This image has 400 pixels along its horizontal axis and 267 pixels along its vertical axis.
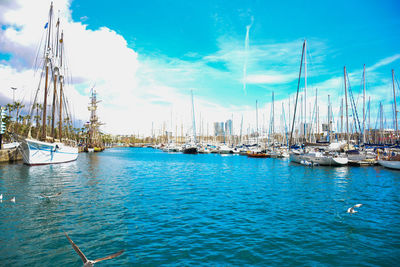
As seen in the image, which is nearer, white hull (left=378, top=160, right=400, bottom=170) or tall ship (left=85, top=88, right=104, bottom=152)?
white hull (left=378, top=160, right=400, bottom=170)

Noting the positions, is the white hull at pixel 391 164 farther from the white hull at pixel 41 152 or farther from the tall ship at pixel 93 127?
the tall ship at pixel 93 127

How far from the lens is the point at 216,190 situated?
2253cm

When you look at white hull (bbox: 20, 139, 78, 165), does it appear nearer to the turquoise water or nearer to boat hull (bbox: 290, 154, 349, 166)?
the turquoise water

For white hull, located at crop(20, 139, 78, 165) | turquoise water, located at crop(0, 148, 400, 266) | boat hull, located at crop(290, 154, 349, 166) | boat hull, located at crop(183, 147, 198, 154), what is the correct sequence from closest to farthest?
1. turquoise water, located at crop(0, 148, 400, 266)
2. white hull, located at crop(20, 139, 78, 165)
3. boat hull, located at crop(290, 154, 349, 166)
4. boat hull, located at crop(183, 147, 198, 154)

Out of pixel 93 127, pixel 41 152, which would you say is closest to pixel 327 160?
pixel 41 152

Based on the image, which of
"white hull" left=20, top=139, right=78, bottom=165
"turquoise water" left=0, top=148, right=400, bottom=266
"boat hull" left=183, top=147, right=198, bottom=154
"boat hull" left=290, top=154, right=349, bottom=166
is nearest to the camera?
"turquoise water" left=0, top=148, right=400, bottom=266

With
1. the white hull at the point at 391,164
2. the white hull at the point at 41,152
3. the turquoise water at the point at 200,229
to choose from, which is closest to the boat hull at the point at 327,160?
the white hull at the point at 391,164

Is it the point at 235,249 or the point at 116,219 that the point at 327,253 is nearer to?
the point at 235,249

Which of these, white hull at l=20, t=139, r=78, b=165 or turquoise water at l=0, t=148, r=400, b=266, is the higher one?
white hull at l=20, t=139, r=78, b=165

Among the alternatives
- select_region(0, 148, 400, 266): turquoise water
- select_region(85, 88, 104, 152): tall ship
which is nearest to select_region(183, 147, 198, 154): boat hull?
select_region(85, 88, 104, 152): tall ship

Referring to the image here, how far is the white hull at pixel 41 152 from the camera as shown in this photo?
37.8 m

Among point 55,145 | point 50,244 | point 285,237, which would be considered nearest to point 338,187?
point 285,237

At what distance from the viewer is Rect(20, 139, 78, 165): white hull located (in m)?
37.8

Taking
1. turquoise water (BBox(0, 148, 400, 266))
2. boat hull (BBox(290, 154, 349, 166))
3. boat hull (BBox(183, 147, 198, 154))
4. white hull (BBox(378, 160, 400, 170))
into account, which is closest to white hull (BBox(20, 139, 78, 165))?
turquoise water (BBox(0, 148, 400, 266))
